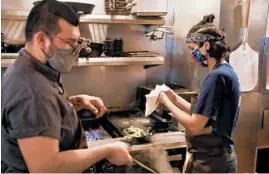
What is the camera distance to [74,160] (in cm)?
111

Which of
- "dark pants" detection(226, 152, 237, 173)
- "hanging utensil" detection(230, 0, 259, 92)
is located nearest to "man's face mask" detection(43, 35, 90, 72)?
"dark pants" detection(226, 152, 237, 173)

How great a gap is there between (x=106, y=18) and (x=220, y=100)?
1103mm

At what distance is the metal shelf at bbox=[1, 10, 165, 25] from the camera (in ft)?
6.82

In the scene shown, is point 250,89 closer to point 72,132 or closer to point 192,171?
point 192,171

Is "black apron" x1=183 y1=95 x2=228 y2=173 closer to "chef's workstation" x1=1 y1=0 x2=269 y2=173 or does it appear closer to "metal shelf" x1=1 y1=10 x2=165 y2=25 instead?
"chef's workstation" x1=1 y1=0 x2=269 y2=173

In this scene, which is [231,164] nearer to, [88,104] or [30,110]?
[88,104]

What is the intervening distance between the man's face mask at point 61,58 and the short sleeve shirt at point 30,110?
3 cm

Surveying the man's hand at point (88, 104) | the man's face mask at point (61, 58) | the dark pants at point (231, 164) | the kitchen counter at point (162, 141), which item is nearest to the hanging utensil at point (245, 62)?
the kitchen counter at point (162, 141)

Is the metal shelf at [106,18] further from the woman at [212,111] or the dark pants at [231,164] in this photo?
the dark pants at [231,164]

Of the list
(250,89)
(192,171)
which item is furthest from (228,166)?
(250,89)

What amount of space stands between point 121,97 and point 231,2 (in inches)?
50.5

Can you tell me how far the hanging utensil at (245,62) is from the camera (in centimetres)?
239

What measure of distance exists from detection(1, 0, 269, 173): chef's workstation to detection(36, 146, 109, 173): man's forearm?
88 centimetres

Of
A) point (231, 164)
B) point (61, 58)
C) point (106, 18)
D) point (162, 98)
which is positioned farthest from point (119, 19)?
point (231, 164)
